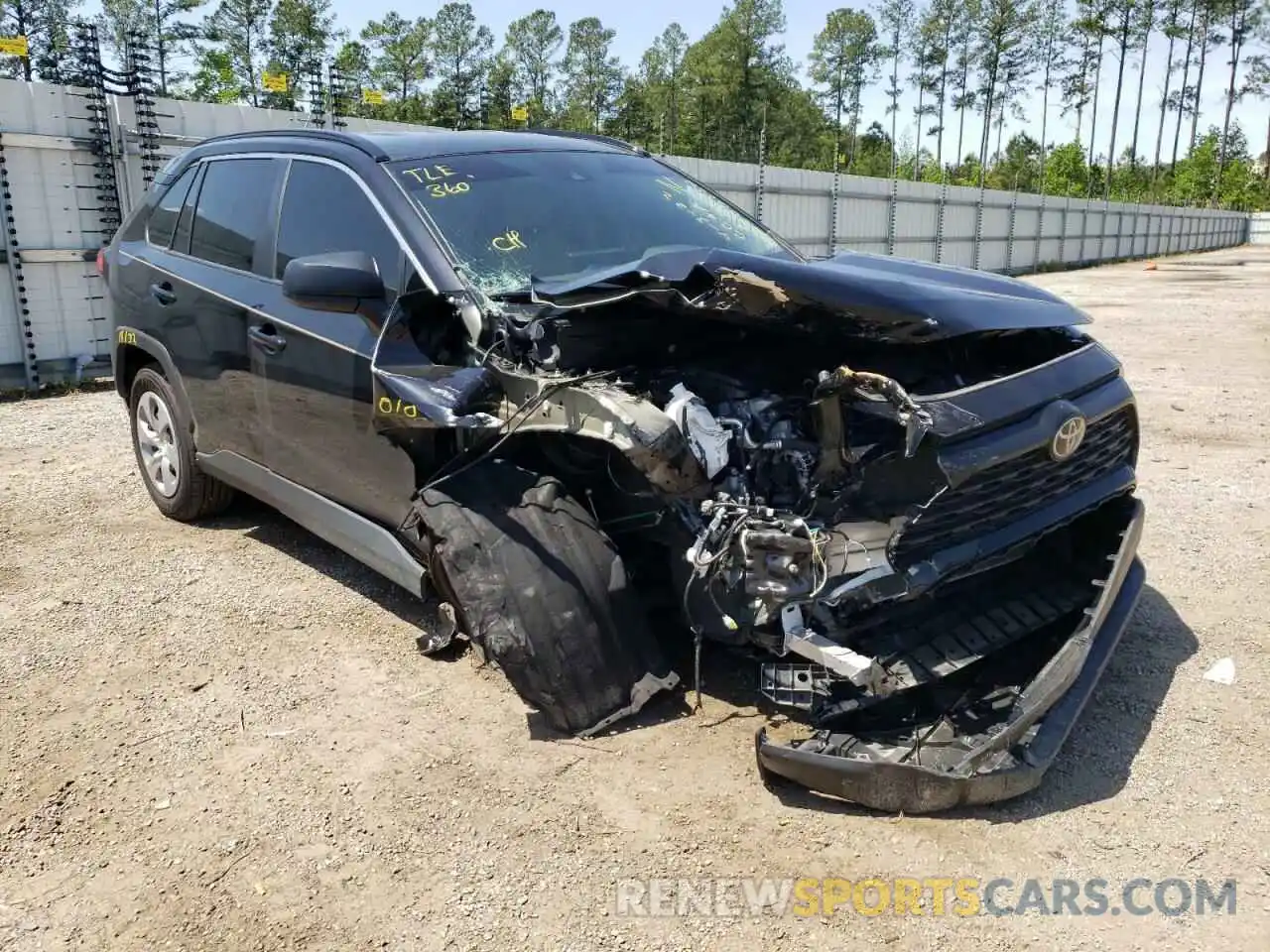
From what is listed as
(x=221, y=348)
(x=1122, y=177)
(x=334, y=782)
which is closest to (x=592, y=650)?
(x=334, y=782)

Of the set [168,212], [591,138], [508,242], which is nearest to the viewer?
[508,242]

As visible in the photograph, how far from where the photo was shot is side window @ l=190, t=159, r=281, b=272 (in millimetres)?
4453

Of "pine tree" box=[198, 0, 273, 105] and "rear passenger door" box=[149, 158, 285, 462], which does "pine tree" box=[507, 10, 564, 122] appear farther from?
"rear passenger door" box=[149, 158, 285, 462]

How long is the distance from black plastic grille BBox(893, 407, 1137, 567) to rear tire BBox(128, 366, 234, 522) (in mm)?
3679

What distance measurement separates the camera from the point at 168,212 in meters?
5.20

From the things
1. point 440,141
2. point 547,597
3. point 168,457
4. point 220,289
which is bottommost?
point 168,457

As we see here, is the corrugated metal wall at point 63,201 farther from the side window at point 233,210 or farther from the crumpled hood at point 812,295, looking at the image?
the crumpled hood at point 812,295

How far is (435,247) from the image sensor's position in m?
3.59

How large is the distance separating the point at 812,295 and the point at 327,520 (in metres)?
2.24

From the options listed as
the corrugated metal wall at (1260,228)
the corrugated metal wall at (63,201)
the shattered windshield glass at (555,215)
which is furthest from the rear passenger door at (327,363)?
the corrugated metal wall at (1260,228)

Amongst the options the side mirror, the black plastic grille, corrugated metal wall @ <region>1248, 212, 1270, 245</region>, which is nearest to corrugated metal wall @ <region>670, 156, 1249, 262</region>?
the side mirror

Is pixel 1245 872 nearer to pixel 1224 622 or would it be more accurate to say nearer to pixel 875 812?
pixel 875 812

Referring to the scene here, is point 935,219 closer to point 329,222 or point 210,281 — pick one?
point 210,281

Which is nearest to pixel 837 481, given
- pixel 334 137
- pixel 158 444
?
pixel 334 137
